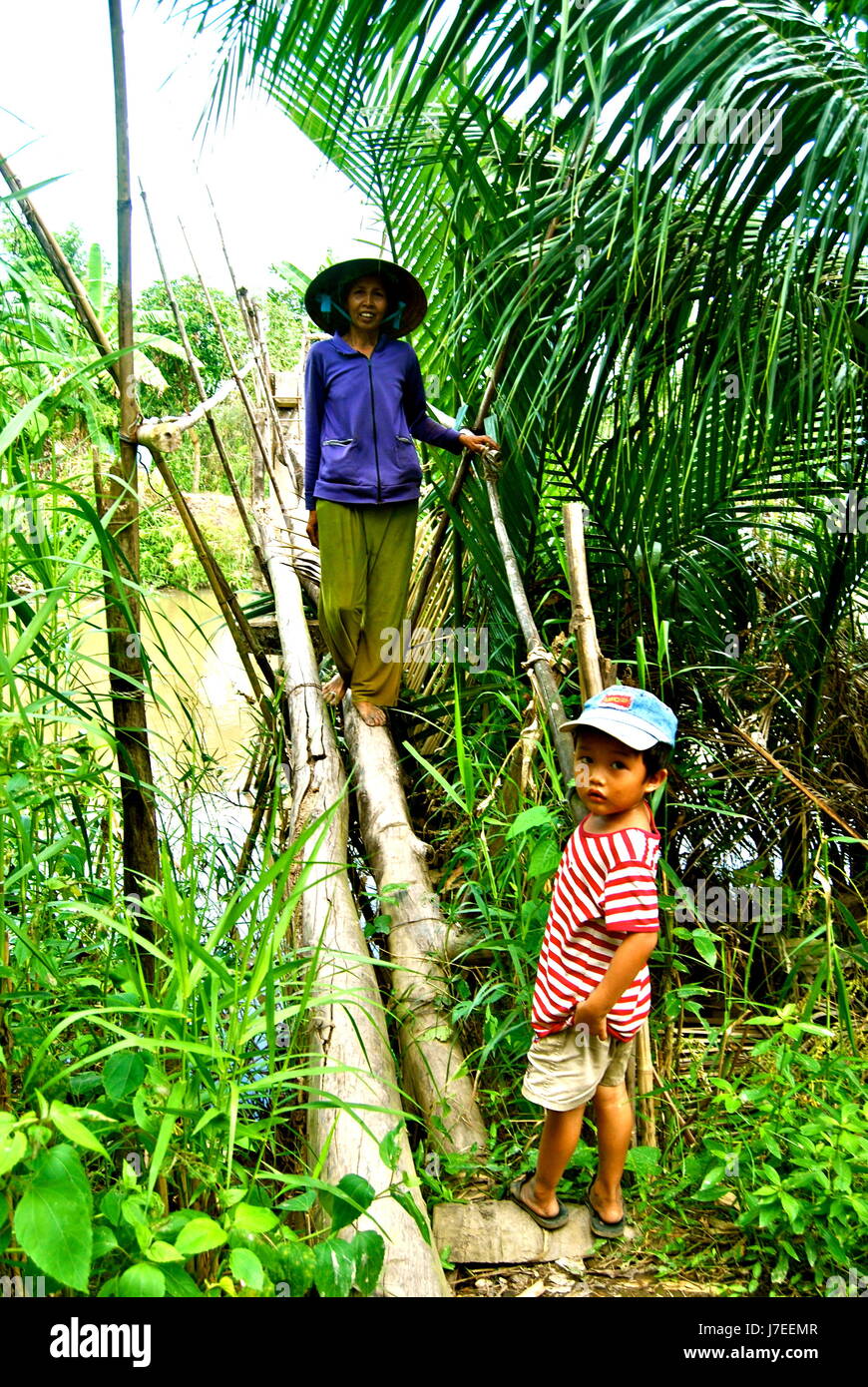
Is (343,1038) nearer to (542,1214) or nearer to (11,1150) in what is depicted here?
(542,1214)

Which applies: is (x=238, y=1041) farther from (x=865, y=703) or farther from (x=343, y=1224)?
(x=865, y=703)

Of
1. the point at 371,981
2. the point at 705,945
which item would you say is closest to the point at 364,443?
the point at 371,981

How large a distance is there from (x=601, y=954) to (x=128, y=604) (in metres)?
1.18

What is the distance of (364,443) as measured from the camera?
3.52 metres

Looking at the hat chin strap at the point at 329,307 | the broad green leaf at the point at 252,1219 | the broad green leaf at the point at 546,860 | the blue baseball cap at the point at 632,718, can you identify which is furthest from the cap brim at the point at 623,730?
the hat chin strap at the point at 329,307

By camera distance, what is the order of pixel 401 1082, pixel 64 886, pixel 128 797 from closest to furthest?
1. pixel 64 886
2. pixel 401 1082
3. pixel 128 797

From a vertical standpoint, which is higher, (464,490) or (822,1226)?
(464,490)

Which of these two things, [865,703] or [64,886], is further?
[865,703]

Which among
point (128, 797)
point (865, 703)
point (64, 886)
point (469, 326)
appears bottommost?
point (64, 886)

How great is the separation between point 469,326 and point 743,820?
1728 millimetres

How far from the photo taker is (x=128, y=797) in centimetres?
275

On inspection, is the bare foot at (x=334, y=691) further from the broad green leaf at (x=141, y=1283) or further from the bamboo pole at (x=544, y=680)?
the broad green leaf at (x=141, y=1283)
